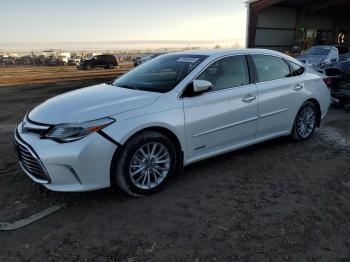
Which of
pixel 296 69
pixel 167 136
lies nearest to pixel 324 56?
pixel 296 69

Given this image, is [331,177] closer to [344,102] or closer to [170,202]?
[170,202]

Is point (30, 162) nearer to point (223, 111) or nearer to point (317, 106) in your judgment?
point (223, 111)

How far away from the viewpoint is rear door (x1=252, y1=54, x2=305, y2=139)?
496cm

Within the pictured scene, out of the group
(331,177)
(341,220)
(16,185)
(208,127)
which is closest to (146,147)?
(208,127)

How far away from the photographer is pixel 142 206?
3676 millimetres

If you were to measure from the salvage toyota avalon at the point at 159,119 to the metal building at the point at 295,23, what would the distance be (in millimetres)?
22976

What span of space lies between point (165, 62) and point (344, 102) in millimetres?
5976

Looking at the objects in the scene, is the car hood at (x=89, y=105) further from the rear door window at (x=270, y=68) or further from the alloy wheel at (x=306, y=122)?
the alloy wheel at (x=306, y=122)

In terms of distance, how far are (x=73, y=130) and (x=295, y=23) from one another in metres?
30.5

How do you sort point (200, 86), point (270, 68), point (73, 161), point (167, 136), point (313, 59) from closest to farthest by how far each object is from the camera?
point (73, 161)
point (167, 136)
point (200, 86)
point (270, 68)
point (313, 59)

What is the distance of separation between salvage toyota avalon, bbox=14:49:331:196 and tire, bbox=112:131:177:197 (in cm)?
1

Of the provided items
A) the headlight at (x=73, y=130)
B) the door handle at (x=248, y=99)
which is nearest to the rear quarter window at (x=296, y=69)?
the door handle at (x=248, y=99)

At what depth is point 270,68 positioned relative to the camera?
5191mm

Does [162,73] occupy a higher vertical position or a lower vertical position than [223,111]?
higher
